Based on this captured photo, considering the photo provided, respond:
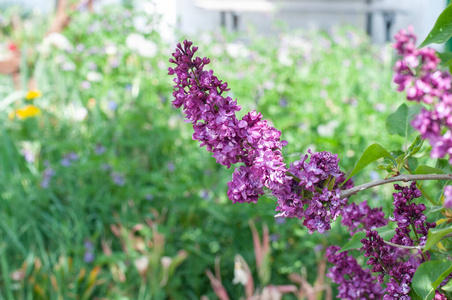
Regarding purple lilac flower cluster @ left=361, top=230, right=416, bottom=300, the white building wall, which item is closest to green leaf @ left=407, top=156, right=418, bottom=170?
A: purple lilac flower cluster @ left=361, top=230, right=416, bottom=300

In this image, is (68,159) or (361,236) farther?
(68,159)

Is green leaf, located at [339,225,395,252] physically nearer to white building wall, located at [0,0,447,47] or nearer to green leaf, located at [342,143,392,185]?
green leaf, located at [342,143,392,185]

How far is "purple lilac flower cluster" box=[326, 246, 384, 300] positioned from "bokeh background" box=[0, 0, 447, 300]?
72cm

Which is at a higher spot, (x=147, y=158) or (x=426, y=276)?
(x=426, y=276)

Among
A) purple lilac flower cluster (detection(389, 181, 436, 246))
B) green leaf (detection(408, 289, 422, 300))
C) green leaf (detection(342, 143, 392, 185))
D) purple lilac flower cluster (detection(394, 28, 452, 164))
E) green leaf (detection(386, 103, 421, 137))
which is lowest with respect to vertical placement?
green leaf (detection(408, 289, 422, 300))

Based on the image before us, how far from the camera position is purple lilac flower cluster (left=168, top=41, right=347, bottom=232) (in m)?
0.52

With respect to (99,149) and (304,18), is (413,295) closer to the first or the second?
(99,149)

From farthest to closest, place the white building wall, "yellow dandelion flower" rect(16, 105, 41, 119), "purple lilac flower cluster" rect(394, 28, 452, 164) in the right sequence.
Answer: the white building wall, "yellow dandelion flower" rect(16, 105, 41, 119), "purple lilac flower cluster" rect(394, 28, 452, 164)

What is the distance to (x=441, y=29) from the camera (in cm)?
53

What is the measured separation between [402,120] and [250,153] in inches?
10.0

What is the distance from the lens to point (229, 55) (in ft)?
→ 12.8

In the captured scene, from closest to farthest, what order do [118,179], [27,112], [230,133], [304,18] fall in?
1. [230,133]
2. [118,179]
3. [27,112]
4. [304,18]

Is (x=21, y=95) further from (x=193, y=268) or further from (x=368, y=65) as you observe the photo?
(x=368, y=65)

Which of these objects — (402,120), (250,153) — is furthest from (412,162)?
(250,153)
